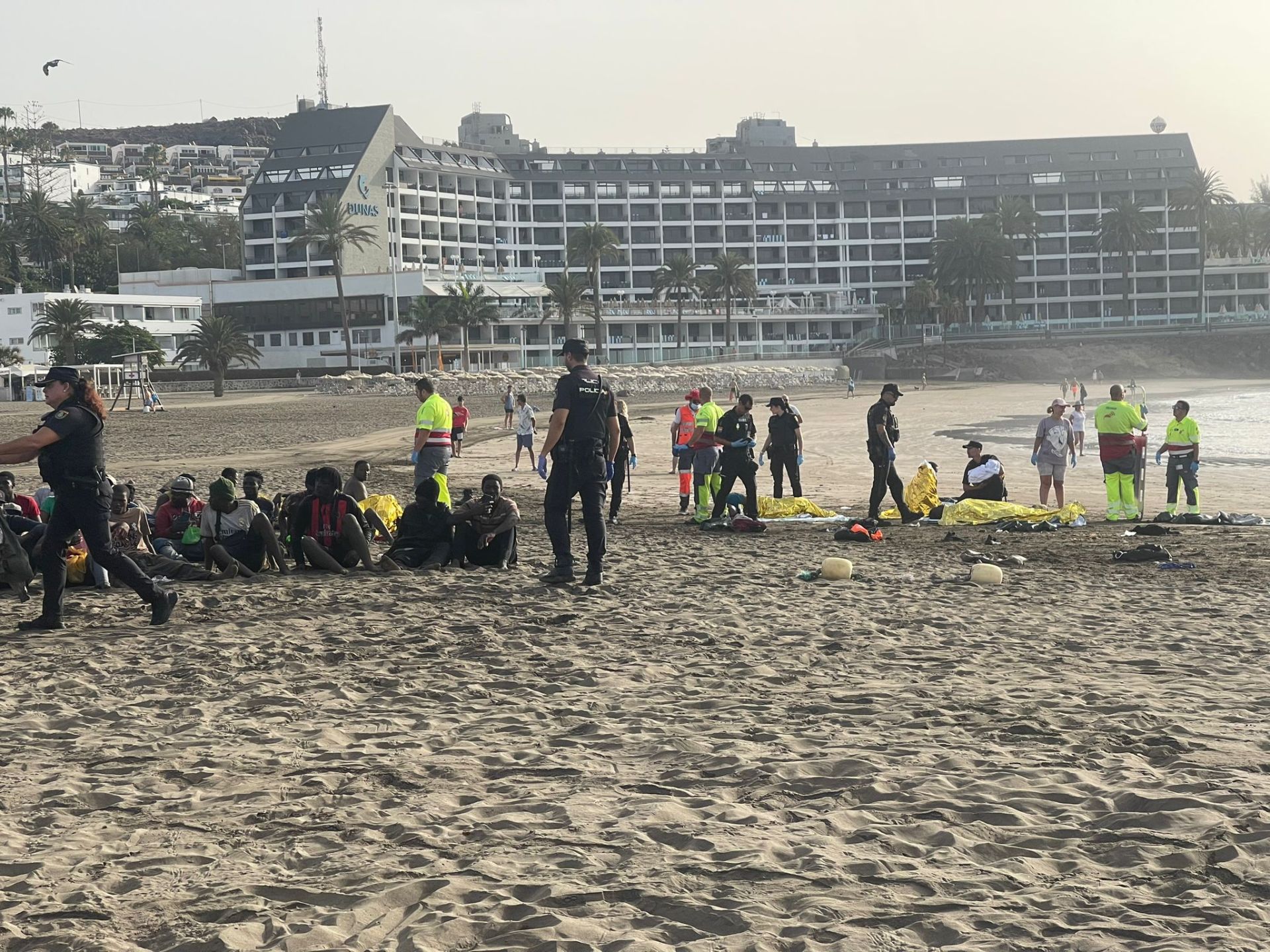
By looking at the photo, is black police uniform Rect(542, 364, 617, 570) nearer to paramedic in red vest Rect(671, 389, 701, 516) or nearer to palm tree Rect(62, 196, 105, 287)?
paramedic in red vest Rect(671, 389, 701, 516)

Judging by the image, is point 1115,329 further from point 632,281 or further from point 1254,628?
point 1254,628

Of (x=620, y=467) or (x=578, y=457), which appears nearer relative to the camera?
(x=578, y=457)

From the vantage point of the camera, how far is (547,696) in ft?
20.7

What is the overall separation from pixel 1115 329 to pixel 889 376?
17294 millimetres

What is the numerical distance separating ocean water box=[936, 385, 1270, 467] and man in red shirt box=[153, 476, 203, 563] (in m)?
20.2

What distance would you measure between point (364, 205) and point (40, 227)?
2507cm

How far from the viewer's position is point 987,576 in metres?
9.66

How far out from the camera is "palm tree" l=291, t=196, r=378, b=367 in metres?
84.2

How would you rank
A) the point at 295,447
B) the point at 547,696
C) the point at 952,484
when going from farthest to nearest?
the point at 295,447 < the point at 952,484 < the point at 547,696

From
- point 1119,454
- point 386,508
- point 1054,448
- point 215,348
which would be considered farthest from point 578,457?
point 215,348

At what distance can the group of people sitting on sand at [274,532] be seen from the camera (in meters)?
9.80

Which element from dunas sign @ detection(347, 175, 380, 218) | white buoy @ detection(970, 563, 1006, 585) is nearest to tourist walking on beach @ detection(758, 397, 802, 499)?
white buoy @ detection(970, 563, 1006, 585)

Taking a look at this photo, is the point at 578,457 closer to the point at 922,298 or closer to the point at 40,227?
the point at 922,298

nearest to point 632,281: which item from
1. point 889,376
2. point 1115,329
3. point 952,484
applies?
point 889,376
